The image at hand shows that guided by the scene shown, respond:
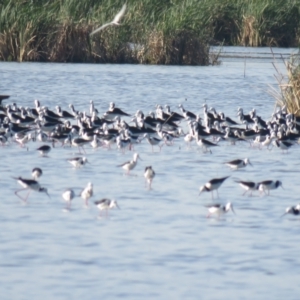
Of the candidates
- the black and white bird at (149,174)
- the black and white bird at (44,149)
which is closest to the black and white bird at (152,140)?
the black and white bird at (44,149)

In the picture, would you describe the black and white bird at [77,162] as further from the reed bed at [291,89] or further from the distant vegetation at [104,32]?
the distant vegetation at [104,32]

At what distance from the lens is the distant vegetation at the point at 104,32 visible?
27344 millimetres

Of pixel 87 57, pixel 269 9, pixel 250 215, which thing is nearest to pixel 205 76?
pixel 87 57

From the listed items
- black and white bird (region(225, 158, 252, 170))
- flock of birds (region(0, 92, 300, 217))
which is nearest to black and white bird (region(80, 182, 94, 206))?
flock of birds (region(0, 92, 300, 217))

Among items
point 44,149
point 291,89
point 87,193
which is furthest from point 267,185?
point 291,89

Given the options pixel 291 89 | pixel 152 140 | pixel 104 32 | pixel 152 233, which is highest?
pixel 291 89

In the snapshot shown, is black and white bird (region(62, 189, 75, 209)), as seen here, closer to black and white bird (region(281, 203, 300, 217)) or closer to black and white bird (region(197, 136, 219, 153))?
black and white bird (region(281, 203, 300, 217))

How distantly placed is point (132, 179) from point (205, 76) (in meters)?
14.8

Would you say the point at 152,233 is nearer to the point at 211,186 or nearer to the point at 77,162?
the point at 211,186

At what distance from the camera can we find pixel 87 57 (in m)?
28.5

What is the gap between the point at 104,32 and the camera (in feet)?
90.8

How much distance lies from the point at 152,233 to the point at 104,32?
1899 centimetres

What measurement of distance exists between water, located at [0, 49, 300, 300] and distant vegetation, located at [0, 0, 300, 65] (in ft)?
42.4

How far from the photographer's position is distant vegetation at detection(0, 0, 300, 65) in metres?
27.3
